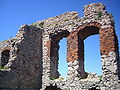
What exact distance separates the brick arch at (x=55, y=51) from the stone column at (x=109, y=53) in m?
2.70

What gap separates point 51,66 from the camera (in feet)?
38.1

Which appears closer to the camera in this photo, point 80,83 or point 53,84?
point 80,83

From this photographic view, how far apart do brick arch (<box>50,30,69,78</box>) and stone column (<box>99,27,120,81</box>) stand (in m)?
2.70

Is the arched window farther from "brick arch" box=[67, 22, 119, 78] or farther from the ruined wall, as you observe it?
"brick arch" box=[67, 22, 119, 78]

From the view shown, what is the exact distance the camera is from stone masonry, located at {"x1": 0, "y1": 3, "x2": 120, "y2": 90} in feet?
31.8

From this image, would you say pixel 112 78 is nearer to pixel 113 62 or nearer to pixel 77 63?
pixel 113 62

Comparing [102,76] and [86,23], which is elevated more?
[86,23]

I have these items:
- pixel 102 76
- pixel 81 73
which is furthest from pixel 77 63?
pixel 102 76

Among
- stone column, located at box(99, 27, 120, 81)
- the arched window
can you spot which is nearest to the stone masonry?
stone column, located at box(99, 27, 120, 81)

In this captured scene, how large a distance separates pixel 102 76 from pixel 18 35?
566 cm

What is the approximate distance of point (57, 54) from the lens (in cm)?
1224

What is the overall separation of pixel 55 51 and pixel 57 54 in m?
0.25

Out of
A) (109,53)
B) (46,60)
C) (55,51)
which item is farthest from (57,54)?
(109,53)

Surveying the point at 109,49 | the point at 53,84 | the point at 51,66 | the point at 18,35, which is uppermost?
the point at 18,35
